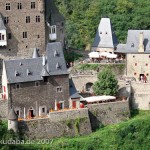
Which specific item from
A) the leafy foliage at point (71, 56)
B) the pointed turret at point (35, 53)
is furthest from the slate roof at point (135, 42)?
the pointed turret at point (35, 53)

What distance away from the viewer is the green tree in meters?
82.2

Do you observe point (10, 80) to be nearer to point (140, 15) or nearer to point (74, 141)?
point (74, 141)

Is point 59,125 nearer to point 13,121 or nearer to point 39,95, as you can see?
point 39,95

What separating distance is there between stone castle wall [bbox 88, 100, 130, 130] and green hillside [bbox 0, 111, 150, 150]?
89cm

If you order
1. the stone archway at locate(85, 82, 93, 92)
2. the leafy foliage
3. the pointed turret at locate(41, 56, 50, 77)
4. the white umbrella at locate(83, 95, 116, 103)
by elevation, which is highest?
the leafy foliage

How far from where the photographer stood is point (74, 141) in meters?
76.0

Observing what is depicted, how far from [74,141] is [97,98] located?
669 cm

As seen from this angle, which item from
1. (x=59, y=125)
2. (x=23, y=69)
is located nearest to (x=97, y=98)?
(x=59, y=125)

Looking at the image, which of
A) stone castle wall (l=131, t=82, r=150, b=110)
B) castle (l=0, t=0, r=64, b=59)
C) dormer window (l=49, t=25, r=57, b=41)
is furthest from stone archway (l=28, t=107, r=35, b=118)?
stone castle wall (l=131, t=82, r=150, b=110)

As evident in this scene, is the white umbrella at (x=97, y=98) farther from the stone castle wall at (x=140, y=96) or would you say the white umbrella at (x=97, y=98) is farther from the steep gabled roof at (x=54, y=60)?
the stone castle wall at (x=140, y=96)

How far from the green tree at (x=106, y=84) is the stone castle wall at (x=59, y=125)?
4767 mm

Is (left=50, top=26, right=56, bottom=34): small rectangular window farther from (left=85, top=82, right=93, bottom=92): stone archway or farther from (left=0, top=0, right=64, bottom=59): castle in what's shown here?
(left=85, top=82, right=93, bottom=92): stone archway

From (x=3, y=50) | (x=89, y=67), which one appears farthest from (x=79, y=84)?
(x=3, y=50)

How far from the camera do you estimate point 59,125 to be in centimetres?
7719
